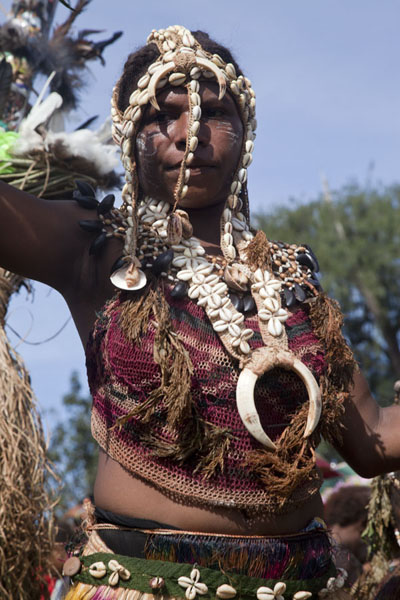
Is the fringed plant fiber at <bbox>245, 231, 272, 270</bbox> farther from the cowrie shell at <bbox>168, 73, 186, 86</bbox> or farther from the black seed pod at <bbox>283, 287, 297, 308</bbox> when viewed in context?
the cowrie shell at <bbox>168, 73, 186, 86</bbox>

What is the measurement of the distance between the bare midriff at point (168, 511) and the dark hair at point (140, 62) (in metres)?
1.11

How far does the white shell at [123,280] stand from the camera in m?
2.43

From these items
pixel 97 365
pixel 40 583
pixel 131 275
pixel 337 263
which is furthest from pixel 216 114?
pixel 337 263

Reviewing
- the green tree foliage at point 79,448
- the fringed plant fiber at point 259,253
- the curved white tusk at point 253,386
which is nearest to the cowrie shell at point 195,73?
the fringed plant fiber at point 259,253

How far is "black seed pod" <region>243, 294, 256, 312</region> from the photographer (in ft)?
8.36

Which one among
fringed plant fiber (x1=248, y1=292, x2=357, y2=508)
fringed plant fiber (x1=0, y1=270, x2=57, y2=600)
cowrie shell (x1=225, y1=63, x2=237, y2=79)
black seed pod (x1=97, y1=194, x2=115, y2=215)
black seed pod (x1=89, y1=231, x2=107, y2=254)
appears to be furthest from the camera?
fringed plant fiber (x1=0, y1=270, x2=57, y2=600)

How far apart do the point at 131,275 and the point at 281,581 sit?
0.90 meters

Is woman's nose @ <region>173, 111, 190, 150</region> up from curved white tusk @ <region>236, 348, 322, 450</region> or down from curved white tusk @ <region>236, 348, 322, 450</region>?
up

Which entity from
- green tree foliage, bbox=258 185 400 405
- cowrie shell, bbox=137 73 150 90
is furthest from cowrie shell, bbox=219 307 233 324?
green tree foliage, bbox=258 185 400 405

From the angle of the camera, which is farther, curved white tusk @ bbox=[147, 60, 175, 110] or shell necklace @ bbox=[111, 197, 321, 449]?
curved white tusk @ bbox=[147, 60, 175, 110]

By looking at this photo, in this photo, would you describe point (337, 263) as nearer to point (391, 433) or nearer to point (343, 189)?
point (343, 189)

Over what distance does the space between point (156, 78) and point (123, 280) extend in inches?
24.1

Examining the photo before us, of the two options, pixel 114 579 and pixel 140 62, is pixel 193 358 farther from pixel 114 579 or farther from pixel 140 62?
pixel 140 62

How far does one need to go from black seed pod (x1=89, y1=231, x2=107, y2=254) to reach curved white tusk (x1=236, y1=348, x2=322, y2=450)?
0.52 meters
